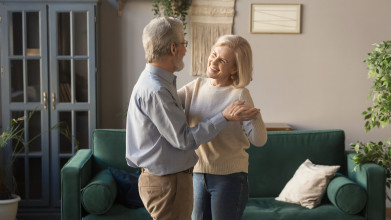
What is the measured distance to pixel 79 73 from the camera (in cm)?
429

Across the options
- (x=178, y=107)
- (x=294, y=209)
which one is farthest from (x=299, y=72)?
(x=178, y=107)

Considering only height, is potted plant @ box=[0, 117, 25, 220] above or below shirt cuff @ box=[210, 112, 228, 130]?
below

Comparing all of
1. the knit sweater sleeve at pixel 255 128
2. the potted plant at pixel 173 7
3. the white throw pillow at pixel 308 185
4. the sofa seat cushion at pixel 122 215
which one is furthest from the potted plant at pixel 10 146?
the knit sweater sleeve at pixel 255 128

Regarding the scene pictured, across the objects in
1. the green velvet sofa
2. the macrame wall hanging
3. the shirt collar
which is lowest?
the green velvet sofa

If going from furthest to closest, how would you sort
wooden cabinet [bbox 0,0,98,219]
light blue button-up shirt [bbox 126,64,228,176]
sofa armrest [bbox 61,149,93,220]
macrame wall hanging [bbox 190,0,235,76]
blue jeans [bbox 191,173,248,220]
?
macrame wall hanging [bbox 190,0,235,76] → wooden cabinet [bbox 0,0,98,219] → sofa armrest [bbox 61,149,93,220] → blue jeans [bbox 191,173,248,220] → light blue button-up shirt [bbox 126,64,228,176]

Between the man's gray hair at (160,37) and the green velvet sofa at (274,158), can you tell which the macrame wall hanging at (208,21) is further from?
the man's gray hair at (160,37)

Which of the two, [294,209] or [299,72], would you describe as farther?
[299,72]

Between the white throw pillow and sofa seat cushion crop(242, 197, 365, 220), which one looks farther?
the white throw pillow

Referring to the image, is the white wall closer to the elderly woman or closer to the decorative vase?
the decorative vase

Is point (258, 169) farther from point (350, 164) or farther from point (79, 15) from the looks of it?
point (79, 15)

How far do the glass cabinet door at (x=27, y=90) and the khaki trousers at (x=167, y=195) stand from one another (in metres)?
2.53

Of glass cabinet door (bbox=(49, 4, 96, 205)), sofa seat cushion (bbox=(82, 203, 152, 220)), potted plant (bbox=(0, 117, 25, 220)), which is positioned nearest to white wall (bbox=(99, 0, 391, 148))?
glass cabinet door (bbox=(49, 4, 96, 205))

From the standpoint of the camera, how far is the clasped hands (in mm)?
1906

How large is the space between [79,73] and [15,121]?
2.11 feet
